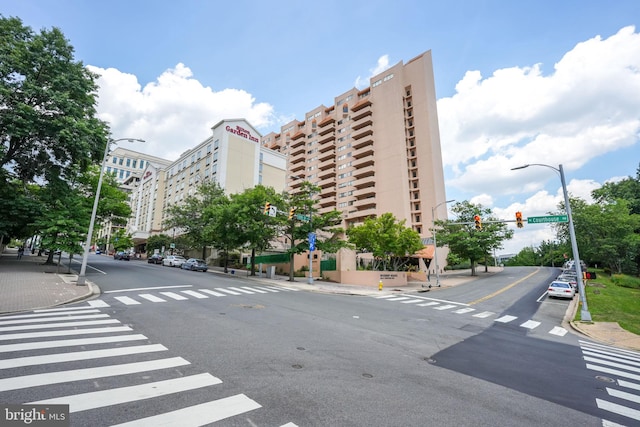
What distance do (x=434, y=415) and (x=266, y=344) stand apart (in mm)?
4465

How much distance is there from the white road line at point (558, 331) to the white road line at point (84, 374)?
15.3 meters

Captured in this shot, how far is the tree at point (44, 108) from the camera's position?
758 inches

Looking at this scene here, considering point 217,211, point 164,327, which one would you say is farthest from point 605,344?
point 217,211

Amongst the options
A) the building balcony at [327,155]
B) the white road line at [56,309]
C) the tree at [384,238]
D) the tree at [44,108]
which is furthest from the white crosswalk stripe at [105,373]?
the building balcony at [327,155]

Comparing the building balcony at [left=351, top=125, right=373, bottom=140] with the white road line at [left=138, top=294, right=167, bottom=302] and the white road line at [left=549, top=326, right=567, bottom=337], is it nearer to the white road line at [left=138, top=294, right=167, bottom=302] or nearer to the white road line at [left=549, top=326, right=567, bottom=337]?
the white road line at [left=549, top=326, right=567, bottom=337]

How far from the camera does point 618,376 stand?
23.1 ft

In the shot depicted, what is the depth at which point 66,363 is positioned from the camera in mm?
5426

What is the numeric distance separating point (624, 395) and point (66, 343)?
39.3ft

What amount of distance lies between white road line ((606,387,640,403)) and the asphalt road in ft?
0.67

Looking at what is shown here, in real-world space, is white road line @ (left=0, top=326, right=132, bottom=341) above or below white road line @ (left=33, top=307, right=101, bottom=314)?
below

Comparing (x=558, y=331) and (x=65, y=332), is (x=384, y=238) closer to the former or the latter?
(x=558, y=331)

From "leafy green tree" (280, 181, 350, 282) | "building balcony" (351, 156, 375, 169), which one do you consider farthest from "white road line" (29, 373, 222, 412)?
"building balcony" (351, 156, 375, 169)

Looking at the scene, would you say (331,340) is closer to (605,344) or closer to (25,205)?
(605,344)

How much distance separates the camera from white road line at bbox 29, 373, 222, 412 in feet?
13.1
